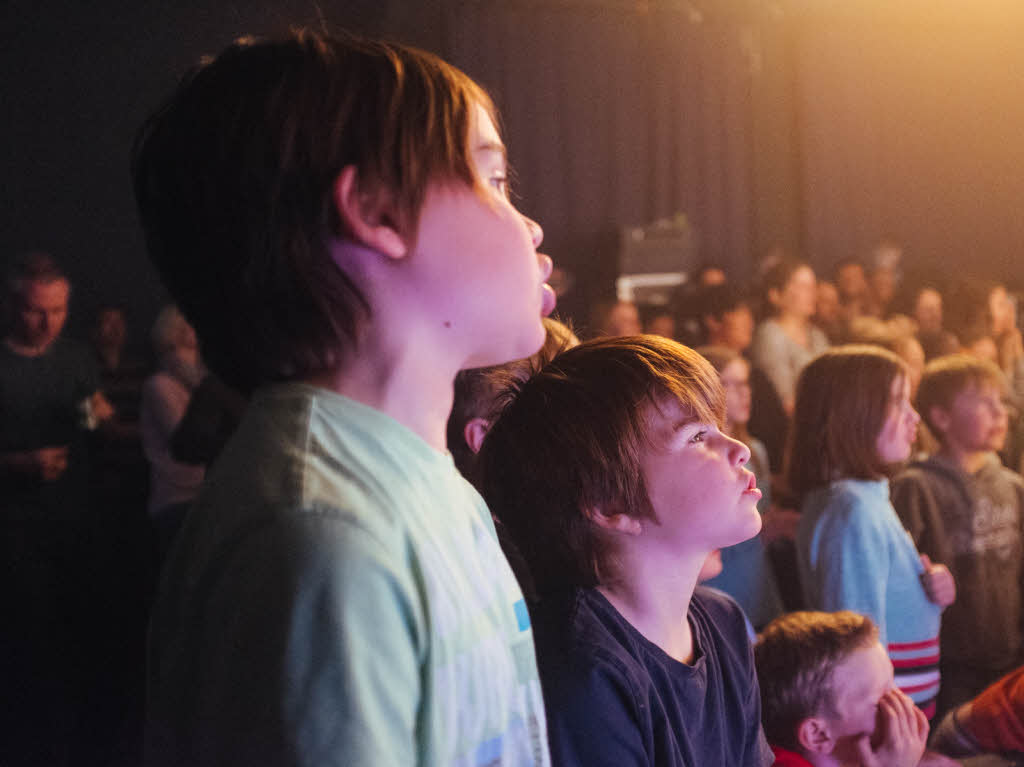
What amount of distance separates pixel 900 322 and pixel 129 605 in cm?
362

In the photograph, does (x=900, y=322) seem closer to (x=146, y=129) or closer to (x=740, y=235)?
(x=740, y=235)

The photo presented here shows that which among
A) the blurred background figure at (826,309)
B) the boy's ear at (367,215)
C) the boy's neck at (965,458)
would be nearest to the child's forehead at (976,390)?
the boy's neck at (965,458)

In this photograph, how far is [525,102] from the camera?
20.1 ft

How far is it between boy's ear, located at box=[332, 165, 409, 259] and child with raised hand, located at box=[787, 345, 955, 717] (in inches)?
61.3

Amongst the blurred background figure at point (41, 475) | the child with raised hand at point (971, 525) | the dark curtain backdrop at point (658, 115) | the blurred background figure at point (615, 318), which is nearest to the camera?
the child with raised hand at point (971, 525)

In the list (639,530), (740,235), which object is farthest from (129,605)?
(740,235)

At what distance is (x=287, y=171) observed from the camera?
2.06 ft

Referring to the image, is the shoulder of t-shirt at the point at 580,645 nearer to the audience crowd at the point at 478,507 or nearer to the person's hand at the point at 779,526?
the audience crowd at the point at 478,507

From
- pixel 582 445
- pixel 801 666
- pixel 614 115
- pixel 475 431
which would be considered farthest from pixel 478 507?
pixel 614 115

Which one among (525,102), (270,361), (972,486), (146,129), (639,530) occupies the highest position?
(525,102)

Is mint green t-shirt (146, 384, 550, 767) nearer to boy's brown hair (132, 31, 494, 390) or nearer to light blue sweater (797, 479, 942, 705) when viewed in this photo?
boy's brown hair (132, 31, 494, 390)

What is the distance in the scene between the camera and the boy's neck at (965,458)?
2.49 metres

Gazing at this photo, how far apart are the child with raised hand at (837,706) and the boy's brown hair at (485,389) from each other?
554mm

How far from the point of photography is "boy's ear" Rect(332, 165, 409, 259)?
0.63 m
